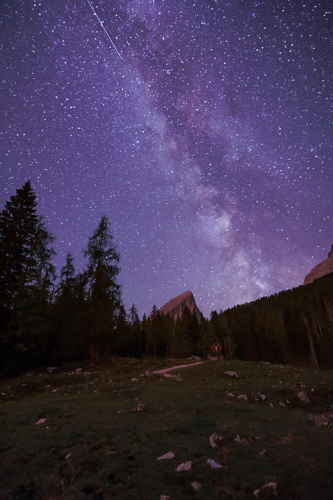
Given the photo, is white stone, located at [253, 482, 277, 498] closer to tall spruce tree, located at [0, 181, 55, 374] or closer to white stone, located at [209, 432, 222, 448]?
white stone, located at [209, 432, 222, 448]

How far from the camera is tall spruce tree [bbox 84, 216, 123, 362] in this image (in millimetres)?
28953

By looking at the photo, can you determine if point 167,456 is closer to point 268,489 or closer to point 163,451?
point 163,451

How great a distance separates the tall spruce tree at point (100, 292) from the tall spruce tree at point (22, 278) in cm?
465

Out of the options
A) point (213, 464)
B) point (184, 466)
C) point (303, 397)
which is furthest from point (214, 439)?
point (303, 397)

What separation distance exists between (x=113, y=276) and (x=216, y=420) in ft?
84.1

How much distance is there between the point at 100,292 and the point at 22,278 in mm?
8612

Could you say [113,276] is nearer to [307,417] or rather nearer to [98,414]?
[98,414]

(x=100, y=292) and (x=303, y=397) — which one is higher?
(x=100, y=292)

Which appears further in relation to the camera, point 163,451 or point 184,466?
point 163,451

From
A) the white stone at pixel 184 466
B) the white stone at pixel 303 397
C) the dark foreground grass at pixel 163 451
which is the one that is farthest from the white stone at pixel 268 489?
the white stone at pixel 303 397

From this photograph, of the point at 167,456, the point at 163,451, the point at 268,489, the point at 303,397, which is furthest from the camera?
the point at 303,397

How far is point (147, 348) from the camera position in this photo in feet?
245

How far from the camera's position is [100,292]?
30719mm

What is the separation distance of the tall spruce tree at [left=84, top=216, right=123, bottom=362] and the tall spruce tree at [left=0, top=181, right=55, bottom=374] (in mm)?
4652
